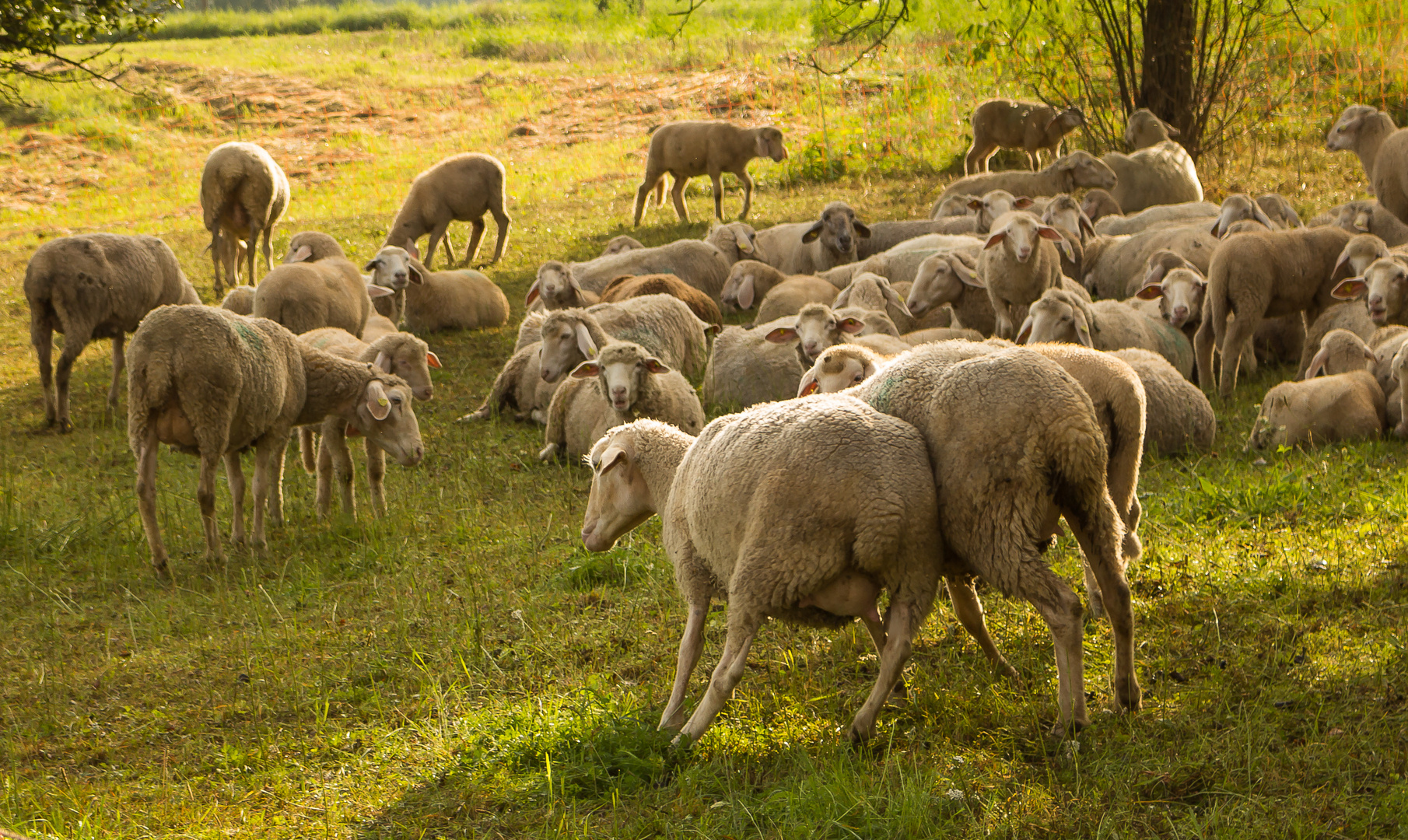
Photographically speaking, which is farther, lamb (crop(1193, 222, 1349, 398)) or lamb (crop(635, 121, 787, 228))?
lamb (crop(635, 121, 787, 228))

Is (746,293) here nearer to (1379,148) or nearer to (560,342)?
(560,342)

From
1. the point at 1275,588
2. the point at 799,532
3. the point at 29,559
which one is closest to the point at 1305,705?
the point at 1275,588

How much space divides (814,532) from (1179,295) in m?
6.47

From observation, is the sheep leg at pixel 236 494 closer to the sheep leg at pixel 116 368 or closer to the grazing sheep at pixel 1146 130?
the sheep leg at pixel 116 368

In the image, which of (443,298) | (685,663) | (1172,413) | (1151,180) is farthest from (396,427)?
(1151,180)

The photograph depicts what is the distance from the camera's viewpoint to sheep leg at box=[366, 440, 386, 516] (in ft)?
25.6

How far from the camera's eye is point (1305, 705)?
13.8 feet

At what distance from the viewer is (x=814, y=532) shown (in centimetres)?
394

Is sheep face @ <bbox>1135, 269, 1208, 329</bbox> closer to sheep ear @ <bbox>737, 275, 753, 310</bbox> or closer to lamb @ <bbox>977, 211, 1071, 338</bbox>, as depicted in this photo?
lamb @ <bbox>977, 211, 1071, 338</bbox>

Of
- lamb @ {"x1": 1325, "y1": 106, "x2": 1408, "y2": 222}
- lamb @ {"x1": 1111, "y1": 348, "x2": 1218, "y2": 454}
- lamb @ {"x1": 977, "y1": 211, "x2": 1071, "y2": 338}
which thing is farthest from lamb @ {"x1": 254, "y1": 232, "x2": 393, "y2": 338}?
lamb @ {"x1": 1325, "y1": 106, "x2": 1408, "y2": 222}

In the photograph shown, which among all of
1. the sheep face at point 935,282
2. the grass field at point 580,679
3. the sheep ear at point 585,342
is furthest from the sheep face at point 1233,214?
the sheep ear at point 585,342

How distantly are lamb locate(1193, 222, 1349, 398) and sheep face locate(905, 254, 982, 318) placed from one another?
1.83 metres

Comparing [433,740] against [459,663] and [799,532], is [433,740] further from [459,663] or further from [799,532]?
[799,532]

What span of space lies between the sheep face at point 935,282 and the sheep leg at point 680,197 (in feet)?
26.9
